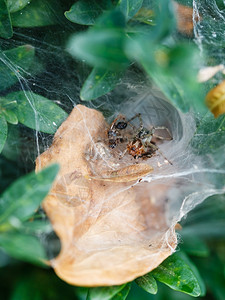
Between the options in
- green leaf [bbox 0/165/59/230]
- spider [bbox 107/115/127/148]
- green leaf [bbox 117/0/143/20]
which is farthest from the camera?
spider [bbox 107/115/127/148]

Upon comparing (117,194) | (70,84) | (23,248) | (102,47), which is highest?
(102,47)

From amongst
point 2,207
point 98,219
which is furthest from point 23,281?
point 2,207

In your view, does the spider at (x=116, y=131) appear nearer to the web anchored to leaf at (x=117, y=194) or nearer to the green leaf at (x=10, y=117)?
the web anchored to leaf at (x=117, y=194)

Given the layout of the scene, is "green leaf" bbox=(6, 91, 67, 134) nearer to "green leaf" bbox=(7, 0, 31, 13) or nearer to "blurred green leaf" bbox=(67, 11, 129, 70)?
"green leaf" bbox=(7, 0, 31, 13)

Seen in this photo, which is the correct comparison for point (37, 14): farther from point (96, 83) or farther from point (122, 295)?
point (122, 295)

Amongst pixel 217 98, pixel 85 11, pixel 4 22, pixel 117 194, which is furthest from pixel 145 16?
pixel 117 194

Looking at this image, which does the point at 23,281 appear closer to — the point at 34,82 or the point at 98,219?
the point at 98,219

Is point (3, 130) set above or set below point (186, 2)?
below

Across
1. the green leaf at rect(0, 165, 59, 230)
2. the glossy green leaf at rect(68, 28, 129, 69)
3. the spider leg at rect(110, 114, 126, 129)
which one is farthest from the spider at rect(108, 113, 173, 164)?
the glossy green leaf at rect(68, 28, 129, 69)
